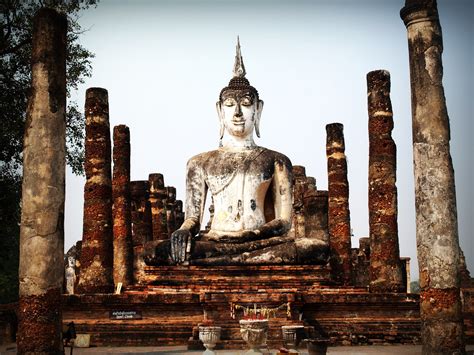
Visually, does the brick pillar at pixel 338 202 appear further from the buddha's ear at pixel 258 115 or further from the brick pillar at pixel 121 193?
the brick pillar at pixel 121 193

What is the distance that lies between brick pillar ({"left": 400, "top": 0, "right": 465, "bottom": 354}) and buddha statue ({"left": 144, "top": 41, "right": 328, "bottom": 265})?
4154 mm

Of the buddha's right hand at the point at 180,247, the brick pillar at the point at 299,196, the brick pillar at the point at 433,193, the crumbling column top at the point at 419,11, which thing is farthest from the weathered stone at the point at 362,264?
the crumbling column top at the point at 419,11

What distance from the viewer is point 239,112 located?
13.9m

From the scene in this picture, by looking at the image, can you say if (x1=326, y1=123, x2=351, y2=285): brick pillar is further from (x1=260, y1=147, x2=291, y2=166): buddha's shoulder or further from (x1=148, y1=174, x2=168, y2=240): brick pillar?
(x1=148, y1=174, x2=168, y2=240): brick pillar

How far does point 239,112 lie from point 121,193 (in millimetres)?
4564

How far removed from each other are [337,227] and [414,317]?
7.47 m

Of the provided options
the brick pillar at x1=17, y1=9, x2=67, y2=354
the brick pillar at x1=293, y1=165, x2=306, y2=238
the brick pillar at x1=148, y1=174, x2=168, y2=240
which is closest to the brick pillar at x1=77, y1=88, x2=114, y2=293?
the brick pillar at x1=17, y1=9, x2=67, y2=354

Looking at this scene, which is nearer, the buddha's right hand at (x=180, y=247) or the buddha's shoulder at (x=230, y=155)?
the buddha's right hand at (x=180, y=247)

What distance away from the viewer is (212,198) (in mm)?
13836

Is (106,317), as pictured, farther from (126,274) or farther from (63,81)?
(126,274)

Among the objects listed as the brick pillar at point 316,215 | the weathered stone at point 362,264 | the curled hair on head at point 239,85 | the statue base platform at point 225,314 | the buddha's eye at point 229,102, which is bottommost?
the statue base platform at point 225,314

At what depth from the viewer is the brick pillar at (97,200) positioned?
13688 millimetres

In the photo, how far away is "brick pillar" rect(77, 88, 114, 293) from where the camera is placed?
539 inches

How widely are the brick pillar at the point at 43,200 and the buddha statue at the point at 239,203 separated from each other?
15.4 ft
